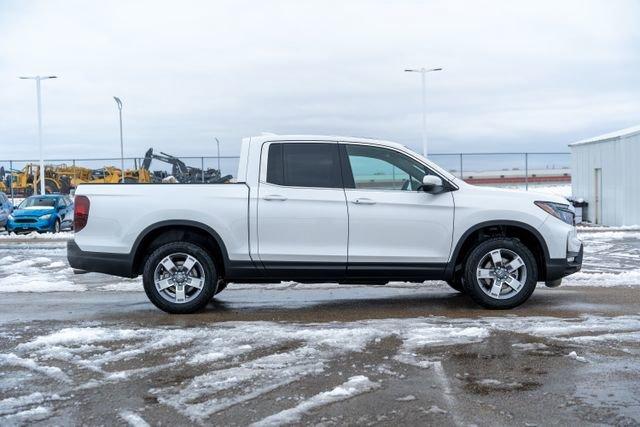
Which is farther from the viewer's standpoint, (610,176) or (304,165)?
(610,176)

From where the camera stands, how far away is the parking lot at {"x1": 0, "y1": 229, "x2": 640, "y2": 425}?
15.4ft

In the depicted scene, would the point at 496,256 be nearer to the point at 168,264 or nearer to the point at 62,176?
the point at 168,264

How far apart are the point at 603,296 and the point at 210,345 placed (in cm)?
509

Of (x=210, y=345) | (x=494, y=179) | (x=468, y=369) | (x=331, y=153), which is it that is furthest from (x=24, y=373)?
(x=494, y=179)

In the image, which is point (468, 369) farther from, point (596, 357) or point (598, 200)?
point (598, 200)

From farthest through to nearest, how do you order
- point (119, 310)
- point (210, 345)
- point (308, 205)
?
point (119, 310) < point (308, 205) < point (210, 345)

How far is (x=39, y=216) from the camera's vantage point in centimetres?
2489

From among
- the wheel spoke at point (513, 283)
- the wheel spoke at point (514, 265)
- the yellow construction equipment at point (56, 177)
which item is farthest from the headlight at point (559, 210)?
the yellow construction equipment at point (56, 177)

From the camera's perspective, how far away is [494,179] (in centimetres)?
3912

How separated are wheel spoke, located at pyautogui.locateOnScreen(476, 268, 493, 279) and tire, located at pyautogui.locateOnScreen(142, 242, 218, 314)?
285 cm

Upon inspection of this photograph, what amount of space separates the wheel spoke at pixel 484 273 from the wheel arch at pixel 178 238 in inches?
107

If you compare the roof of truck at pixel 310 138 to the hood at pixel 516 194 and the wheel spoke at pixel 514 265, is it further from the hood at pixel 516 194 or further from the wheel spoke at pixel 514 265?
the wheel spoke at pixel 514 265

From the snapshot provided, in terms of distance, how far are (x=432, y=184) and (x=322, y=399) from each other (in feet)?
11.7

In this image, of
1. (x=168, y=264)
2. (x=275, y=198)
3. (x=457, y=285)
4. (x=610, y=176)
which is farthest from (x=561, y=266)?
(x=610, y=176)
